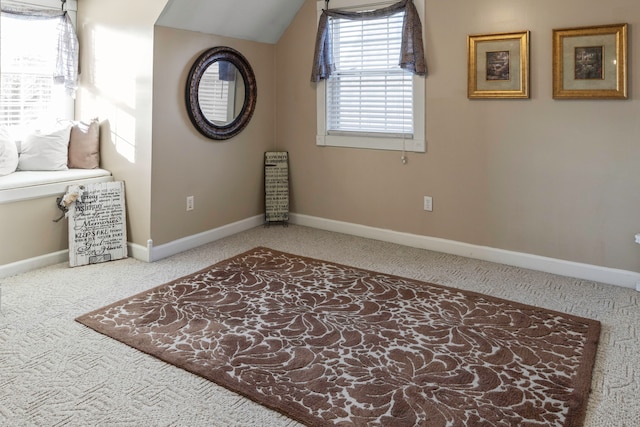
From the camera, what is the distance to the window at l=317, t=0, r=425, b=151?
174 inches

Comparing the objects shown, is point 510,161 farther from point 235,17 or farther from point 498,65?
point 235,17

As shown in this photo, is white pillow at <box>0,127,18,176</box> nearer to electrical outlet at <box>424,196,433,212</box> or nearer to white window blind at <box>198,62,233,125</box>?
white window blind at <box>198,62,233,125</box>

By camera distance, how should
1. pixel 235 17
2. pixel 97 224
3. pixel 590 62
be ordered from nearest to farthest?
pixel 590 62 < pixel 97 224 < pixel 235 17

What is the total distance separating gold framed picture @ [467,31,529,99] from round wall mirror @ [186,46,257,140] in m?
2.08

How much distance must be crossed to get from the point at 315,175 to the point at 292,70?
3.61 ft

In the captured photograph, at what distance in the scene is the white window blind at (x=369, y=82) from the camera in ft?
14.6

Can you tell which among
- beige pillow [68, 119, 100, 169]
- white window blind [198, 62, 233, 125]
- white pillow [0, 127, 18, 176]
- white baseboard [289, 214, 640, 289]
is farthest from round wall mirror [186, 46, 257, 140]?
white pillow [0, 127, 18, 176]

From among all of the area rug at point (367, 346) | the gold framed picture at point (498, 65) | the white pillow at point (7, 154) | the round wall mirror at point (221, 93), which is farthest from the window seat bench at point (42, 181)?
the gold framed picture at point (498, 65)

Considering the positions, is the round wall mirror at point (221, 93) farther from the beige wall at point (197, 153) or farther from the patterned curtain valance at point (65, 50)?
the patterned curtain valance at point (65, 50)

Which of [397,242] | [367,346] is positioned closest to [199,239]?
[397,242]

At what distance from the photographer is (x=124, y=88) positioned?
408 cm

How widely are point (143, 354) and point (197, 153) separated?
2248mm

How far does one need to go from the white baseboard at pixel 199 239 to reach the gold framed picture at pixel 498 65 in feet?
8.05

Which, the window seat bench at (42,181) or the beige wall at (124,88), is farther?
the beige wall at (124,88)
